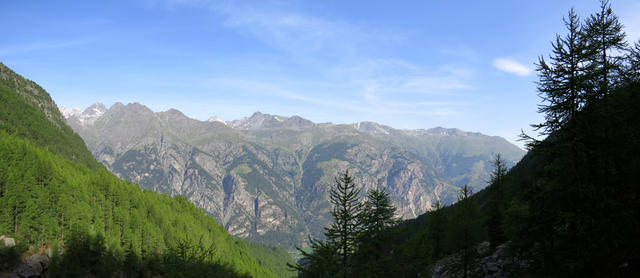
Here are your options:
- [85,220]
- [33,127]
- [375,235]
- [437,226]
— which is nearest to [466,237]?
[375,235]

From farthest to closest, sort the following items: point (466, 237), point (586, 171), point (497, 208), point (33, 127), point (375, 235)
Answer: point (33, 127)
point (497, 208)
point (466, 237)
point (375, 235)
point (586, 171)

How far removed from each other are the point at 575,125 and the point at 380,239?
1914cm

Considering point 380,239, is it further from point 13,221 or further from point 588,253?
point 13,221

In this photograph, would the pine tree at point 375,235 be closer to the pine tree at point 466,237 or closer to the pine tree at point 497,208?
the pine tree at point 466,237

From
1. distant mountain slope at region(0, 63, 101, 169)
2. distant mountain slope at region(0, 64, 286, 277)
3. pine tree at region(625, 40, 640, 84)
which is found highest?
distant mountain slope at region(0, 63, 101, 169)

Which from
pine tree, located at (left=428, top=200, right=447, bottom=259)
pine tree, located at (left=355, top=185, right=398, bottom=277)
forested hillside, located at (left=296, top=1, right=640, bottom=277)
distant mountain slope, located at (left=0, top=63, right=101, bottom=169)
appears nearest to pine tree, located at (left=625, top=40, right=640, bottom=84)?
forested hillside, located at (left=296, top=1, right=640, bottom=277)

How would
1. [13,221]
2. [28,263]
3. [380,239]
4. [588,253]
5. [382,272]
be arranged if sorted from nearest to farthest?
[588,253]
[382,272]
[380,239]
[28,263]
[13,221]

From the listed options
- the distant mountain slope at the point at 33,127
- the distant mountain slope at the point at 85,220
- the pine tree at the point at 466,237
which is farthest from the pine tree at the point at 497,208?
the distant mountain slope at the point at 33,127

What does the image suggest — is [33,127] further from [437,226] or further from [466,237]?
[466,237]

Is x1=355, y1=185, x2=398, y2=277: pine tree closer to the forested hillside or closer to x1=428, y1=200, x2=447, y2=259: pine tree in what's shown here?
the forested hillside

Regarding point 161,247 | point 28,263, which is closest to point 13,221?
point 28,263

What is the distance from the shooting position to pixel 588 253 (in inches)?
556

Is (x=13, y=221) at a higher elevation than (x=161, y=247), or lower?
higher

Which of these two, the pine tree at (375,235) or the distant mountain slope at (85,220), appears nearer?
the pine tree at (375,235)
